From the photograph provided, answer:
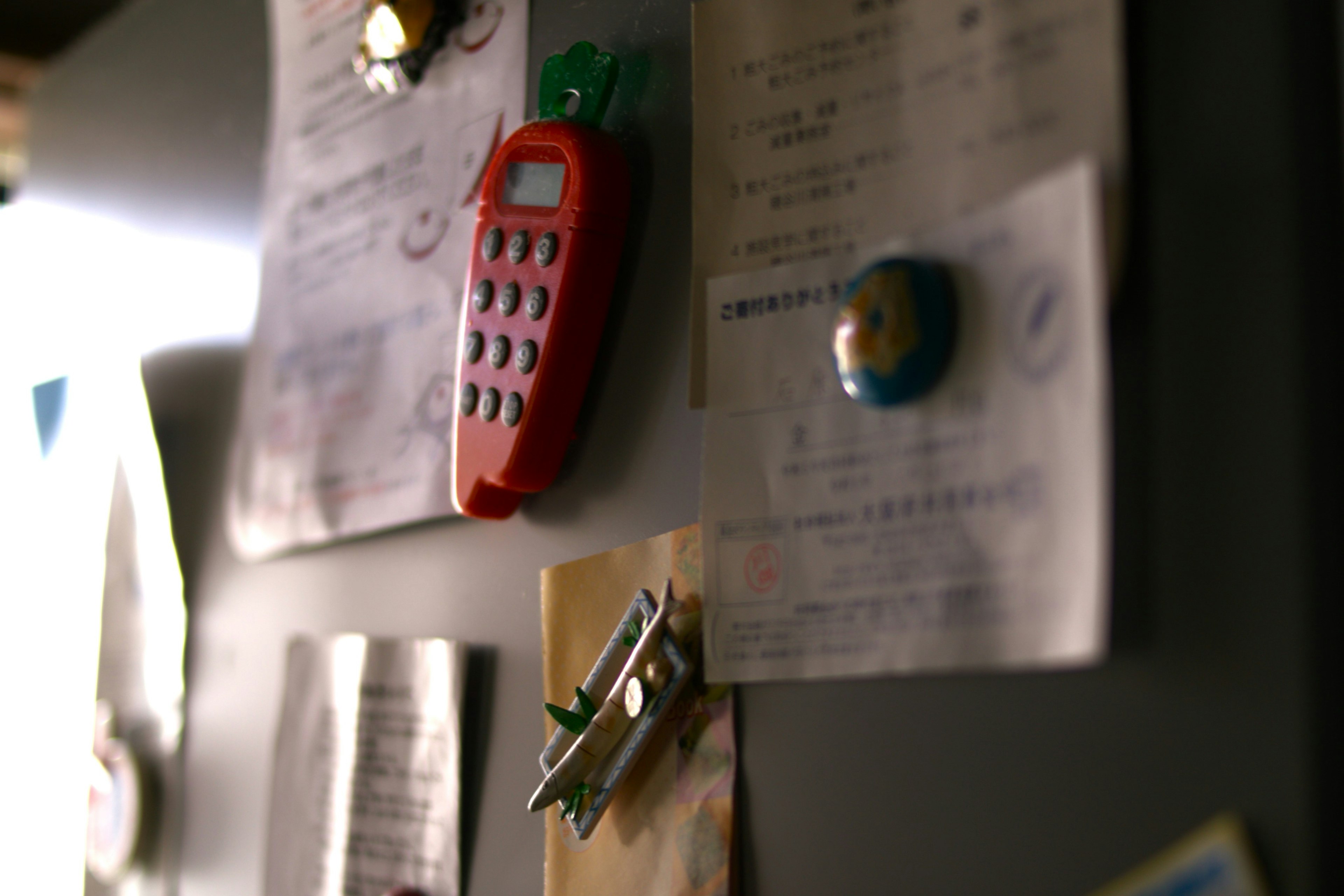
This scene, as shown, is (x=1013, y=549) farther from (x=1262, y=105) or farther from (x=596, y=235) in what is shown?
(x=596, y=235)

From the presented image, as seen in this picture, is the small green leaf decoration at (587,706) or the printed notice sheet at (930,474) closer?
the printed notice sheet at (930,474)

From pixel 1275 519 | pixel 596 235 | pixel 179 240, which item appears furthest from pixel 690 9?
pixel 179 240

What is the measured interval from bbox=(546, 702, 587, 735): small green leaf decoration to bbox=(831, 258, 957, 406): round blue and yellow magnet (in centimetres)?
21

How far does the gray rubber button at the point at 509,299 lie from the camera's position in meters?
0.52

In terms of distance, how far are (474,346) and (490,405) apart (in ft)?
0.12

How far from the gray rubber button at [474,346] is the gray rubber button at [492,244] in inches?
1.6

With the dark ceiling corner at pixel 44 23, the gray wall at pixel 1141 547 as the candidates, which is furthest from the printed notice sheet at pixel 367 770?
the dark ceiling corner at pixel 44 23

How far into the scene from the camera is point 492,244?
1.78ft

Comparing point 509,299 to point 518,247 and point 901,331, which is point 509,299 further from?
point 901,331

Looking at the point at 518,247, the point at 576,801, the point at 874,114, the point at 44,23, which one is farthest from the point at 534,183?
the point at 44,23

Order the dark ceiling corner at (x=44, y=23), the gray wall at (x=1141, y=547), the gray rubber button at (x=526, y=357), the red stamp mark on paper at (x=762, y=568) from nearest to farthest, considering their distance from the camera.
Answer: the gray wall at (x=1141, y=547) → the red stamp mark on paper at (x=762, y=568) → the gray rubber button at (x=526, y=357) → the dark ceiling corner at (x=44, y=23)

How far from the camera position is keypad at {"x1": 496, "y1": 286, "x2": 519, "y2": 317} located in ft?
1.71

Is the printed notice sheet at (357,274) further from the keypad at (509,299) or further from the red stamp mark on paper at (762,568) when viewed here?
the red stamp mark on paper at (762,568)

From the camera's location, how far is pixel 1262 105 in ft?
1.02
